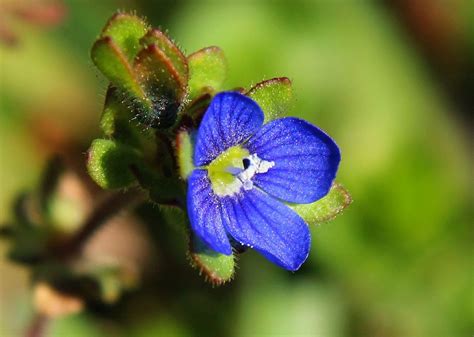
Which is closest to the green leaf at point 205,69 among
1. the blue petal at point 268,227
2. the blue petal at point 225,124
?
the blue petal at point 225,124

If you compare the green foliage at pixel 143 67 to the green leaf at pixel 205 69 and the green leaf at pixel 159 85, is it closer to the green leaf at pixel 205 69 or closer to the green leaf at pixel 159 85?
the green leaf at pixel 159 85

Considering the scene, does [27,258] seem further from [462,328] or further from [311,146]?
[462,328]

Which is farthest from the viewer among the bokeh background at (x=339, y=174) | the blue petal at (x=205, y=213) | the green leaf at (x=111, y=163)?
the bokeh background at (x=339, y=174)

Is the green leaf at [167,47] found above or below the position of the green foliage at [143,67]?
above

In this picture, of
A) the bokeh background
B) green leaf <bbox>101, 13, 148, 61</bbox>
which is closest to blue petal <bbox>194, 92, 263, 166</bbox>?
green leaf <bbox>101, 13, 148, 61</bbox>

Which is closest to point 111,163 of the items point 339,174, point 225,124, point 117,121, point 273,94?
point 117,121

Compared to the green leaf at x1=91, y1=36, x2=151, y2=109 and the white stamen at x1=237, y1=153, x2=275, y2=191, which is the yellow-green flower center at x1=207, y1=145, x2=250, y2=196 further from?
the green leaf at x1=91, y1=36, x2=151, y2=109

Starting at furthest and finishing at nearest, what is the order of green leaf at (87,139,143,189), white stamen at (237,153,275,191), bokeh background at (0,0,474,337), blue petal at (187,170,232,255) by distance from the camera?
bokeh background at (0,0,474,337) < white stamen at (237,153,275,191) < green leaf at (87,139,143,189) < blue petal at (187,170,232,255)
